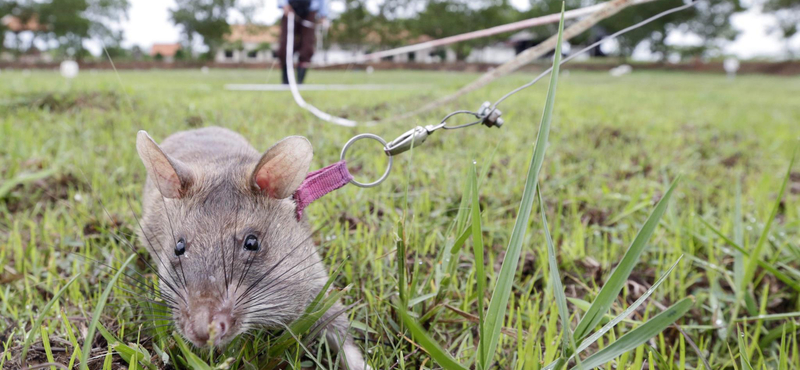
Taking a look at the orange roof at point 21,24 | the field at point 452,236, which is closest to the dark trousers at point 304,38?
the field at point 452,236

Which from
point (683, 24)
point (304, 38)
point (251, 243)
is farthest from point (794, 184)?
point (683, 24)

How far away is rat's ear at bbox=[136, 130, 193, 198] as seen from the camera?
5.57 ft

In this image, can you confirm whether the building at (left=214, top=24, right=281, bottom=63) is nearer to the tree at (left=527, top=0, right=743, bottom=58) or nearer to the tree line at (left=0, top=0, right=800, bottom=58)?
the tree line at (left=0, top=0, right=800, bottom=58)

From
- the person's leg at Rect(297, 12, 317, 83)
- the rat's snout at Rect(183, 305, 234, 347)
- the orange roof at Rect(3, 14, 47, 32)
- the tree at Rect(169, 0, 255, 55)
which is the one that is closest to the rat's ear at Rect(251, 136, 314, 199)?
the rat's snout at Rect(183, 305, 234, 347)

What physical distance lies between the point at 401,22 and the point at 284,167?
4875 cm

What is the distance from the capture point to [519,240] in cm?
123

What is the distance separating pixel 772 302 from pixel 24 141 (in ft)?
17.4

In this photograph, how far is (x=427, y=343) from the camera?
1164 millimetres

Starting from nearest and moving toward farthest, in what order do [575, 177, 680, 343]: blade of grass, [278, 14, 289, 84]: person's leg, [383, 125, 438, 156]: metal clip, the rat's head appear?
1. [575, 177, 680, 343]: blade of grass
2. the rat's head
3. [383, 125, 438, 156]: metal clip
4. [278, 14, 289, 84]: person's leg

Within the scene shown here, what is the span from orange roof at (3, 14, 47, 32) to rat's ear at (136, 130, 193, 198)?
5563 cm

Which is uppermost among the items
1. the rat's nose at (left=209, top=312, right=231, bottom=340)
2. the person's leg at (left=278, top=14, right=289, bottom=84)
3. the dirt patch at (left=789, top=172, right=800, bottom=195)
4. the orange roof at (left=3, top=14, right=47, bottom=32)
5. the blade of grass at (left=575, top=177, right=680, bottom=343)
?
the orange roof at (left=3, top=14, right=47, bottom=32)

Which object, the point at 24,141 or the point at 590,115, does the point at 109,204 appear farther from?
the point at 590,115

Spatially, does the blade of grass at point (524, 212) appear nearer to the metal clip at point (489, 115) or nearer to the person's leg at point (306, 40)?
the metal clip at point (489, 115)

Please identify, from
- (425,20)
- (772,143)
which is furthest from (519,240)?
(425,20)
